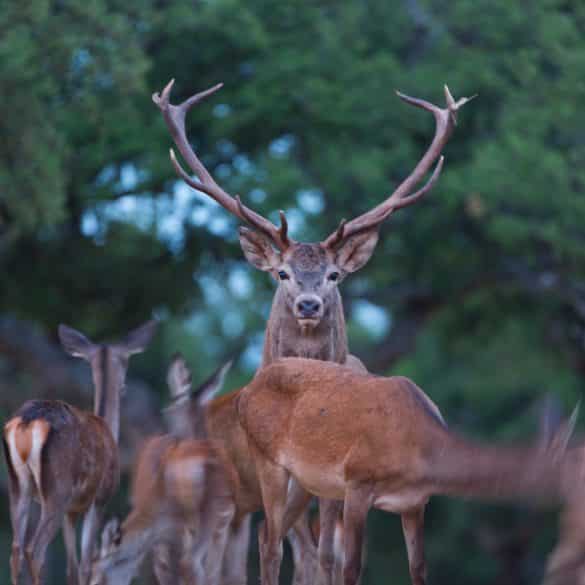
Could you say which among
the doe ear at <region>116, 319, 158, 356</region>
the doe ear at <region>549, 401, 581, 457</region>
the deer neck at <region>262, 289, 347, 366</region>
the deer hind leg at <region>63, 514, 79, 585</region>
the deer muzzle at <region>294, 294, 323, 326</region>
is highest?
the doe ear at <region>549, 401, 581, 457</region>

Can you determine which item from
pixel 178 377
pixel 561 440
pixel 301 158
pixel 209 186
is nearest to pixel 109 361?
pixel 209 186

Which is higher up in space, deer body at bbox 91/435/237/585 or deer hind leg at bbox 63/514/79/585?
deer body at bbox 91/435/237/585

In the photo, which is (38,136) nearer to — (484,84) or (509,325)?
(484,84)

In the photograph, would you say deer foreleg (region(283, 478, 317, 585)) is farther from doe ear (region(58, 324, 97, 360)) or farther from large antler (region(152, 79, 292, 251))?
doe ear (region(58, 324, 97, 360))

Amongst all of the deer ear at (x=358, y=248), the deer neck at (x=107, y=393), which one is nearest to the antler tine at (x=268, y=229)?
the deer ear at (x=358, y=248)

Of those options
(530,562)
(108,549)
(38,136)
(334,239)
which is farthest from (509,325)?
(108,549)

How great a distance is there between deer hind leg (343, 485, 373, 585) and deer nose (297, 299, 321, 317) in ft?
6.28

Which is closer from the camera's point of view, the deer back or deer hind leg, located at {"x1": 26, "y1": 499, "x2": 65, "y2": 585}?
deer hind leg, located at {"x1": 26, "y1": 499, "x2": 65, "y2": 585}

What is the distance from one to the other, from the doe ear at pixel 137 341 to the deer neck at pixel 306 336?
1.52 meters

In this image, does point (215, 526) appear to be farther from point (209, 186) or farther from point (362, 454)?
point (209, 186)

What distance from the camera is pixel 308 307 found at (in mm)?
8734

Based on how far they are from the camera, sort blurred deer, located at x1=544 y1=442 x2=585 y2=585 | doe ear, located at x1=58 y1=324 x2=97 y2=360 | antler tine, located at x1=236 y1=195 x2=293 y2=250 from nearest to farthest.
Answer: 1. blurred deer, located at x1=544 y1=442 x2=585 y2=585
2. antler tine, located at x1=236 y1=195 x2=293 y2=250
3. doe ear, located at x1=58 y1=324 x2=97 y2=360

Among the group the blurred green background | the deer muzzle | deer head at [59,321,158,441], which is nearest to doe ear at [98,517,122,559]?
deer head at [59,321,158,441]

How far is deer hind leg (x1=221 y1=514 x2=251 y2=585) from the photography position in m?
8.76
